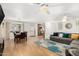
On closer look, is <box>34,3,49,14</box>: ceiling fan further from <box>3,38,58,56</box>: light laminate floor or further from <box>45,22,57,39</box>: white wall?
<box>3,38,58,56</box>: light laminate floor

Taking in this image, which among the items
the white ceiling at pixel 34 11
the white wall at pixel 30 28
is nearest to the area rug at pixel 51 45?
the white wall at pixel 30 28

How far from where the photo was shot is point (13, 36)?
2.32 m

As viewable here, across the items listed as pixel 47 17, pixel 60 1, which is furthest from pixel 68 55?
pixel 60 1

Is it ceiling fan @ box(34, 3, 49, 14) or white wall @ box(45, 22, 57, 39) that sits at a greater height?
ceiling fan @ box(34, 3, 49, 14)

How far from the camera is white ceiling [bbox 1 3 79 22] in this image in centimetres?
228

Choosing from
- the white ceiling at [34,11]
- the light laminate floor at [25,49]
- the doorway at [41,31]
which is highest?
the white ceiling at [34,11]

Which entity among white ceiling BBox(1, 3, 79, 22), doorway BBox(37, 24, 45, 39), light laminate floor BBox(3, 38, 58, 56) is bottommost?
light laminate floor BBox(3, 38, 58, 56)

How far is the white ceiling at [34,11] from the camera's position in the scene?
2.28 metres

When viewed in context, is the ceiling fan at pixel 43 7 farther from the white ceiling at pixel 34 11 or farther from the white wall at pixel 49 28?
the white wall at pixel 49 28

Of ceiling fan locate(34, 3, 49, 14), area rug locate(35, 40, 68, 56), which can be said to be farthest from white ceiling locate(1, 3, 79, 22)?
area rug locate(35, 40, 68, 56)

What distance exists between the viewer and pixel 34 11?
7.55 feet

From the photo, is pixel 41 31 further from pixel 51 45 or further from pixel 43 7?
pixel 43 7

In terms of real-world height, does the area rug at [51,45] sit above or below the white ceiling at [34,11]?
below

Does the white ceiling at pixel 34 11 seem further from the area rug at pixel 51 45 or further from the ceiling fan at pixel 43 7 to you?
the area rug at pixel 51 45
